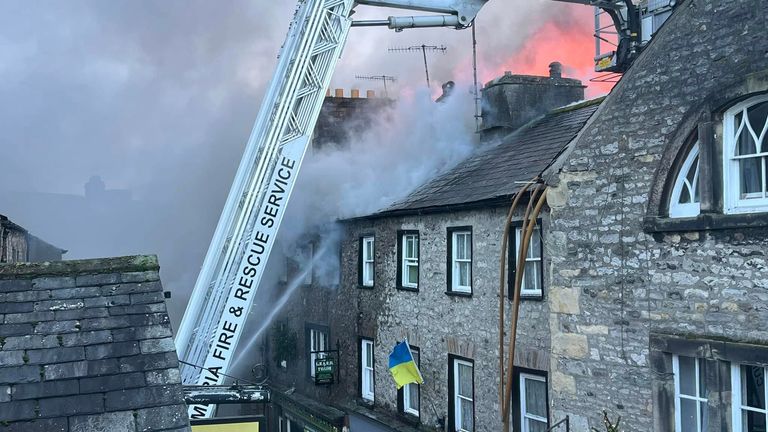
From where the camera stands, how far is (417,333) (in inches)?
552

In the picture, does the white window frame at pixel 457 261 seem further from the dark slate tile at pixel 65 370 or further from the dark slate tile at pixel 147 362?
the dark slate tile at pixel 65 370

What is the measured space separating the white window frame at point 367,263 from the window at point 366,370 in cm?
118

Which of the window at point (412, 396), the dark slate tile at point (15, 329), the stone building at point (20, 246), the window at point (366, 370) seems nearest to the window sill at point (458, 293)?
the window at point (412, 396)

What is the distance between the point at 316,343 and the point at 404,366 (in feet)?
18.9

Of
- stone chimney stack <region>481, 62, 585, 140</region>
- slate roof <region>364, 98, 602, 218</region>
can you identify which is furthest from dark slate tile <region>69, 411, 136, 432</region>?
stone chimney stack <region>481, 62, 585, 140</region>

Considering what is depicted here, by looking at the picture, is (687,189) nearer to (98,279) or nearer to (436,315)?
(98,279)

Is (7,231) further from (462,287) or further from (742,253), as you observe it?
(742,253)

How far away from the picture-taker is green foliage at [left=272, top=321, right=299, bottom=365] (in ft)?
66.5

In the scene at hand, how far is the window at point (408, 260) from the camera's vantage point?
14312 millimetres

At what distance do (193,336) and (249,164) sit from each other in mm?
2877

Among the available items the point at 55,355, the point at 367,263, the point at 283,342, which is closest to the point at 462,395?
the point at 367,263

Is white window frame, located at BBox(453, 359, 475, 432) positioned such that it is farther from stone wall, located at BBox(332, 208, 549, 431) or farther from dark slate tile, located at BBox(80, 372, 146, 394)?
dark slate tile, located at BBox(80, 372, 146, 394)

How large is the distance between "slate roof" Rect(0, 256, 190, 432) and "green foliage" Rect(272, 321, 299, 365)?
14399 mm

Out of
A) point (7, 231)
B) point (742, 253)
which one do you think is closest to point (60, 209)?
point (7, 231)
